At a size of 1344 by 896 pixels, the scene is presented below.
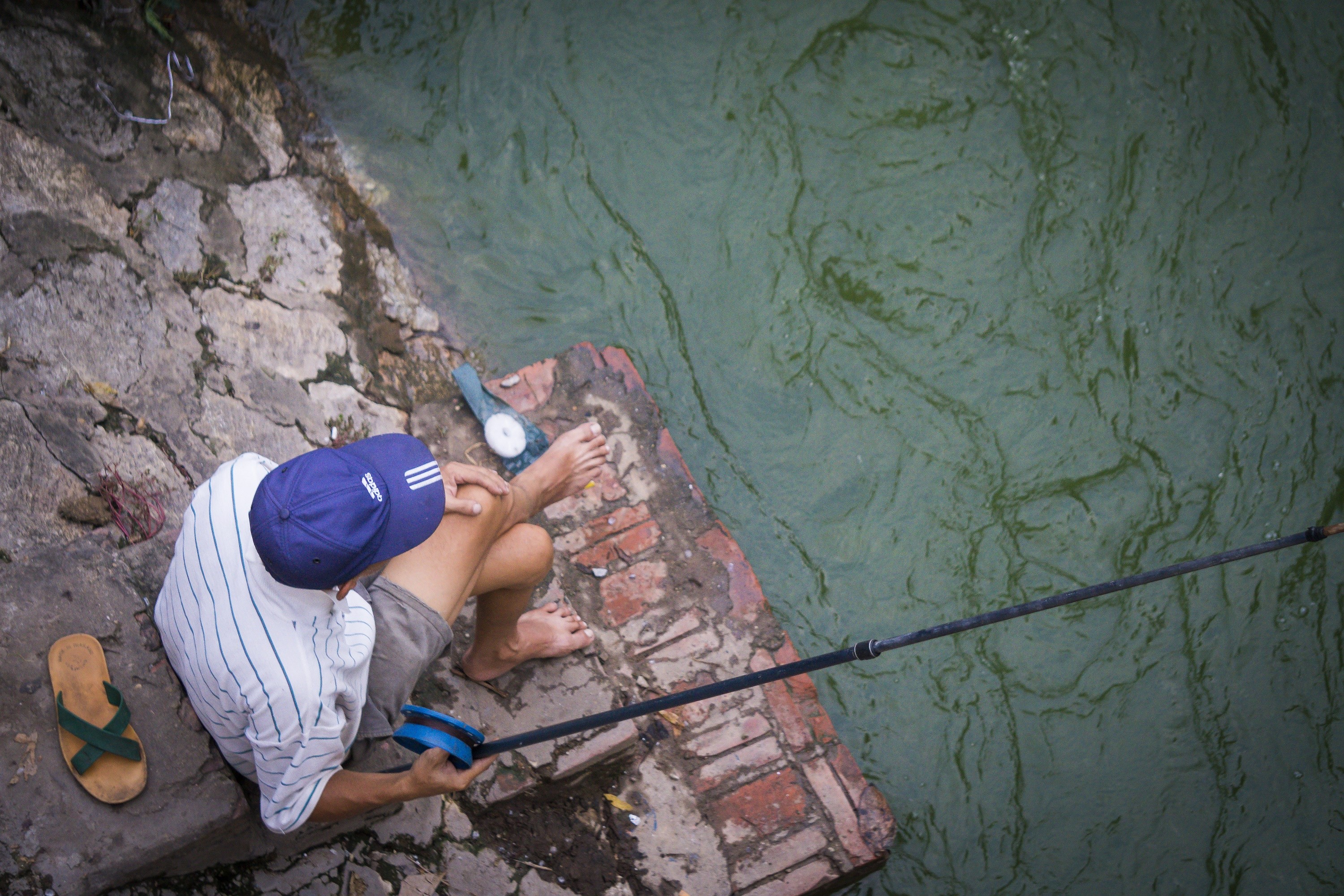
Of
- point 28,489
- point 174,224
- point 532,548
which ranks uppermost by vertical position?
point 174,224

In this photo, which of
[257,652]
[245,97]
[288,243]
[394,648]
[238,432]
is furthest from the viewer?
[245,97]

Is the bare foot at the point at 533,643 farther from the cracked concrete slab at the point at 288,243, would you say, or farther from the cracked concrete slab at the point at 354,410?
the cracked concrete slab at the point at 288,243

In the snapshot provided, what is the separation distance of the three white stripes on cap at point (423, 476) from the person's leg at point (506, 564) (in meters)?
0.14

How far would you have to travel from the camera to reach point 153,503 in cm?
198

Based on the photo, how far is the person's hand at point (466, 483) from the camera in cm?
181

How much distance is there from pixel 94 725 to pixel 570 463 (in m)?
1.14

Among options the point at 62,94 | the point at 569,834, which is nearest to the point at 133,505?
the point at 62,94

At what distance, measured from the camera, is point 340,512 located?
1448 mm

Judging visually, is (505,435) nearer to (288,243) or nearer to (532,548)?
(532,548)

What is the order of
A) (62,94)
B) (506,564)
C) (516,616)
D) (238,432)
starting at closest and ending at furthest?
(506,564) → (516,616) → (238,432) → (62,94)

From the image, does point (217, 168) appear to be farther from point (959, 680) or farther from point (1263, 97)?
point (1263, 97)

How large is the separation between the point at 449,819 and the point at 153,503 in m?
1.02

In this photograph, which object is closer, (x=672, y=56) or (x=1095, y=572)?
(x=1095, y=572)

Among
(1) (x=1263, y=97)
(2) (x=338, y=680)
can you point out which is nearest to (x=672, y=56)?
(1) (x=1263, y=97)
